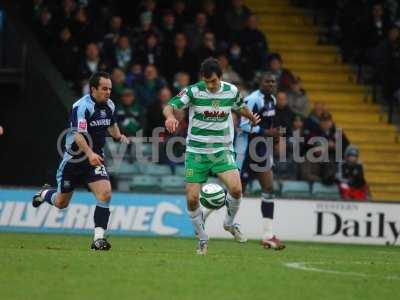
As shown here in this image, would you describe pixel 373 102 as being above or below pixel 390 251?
above

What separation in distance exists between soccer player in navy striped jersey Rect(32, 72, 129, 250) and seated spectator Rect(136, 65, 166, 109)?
685cm

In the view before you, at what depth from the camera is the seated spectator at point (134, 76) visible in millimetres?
21094

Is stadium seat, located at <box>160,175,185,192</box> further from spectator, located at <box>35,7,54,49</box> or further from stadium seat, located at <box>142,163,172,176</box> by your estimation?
spectator, located at <box>35,7,54,49</box>

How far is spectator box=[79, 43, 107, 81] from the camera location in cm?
2084

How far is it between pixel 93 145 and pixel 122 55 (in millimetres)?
7785

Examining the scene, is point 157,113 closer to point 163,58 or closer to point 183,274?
point 163,58

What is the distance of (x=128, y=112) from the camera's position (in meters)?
20.5

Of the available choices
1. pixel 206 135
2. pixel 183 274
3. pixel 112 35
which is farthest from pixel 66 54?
pixel 183 274

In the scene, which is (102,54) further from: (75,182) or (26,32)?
(75,182)

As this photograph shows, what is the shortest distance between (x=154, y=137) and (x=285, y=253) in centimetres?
609

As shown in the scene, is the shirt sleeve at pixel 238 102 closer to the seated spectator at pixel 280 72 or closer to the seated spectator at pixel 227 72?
the seated spectator at pixel 227 72

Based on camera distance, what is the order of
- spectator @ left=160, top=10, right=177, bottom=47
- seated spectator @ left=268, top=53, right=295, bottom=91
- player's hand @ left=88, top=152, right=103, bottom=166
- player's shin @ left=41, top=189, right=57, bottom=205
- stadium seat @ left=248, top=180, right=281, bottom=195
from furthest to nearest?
seated spectator @ left=268, top=53, right=295, bottom=91 → spectator @ left=160, top=10, right=177, bottom=47 → stadium seat @ left=248, top=180, right=281, bottom=195 → player's shin @ left=41, top=189, right=57, bottom=205 → player's hand @ left=88, top=152, right=103, bottom=166

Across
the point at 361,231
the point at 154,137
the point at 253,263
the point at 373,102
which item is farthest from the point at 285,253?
the point at 373,102

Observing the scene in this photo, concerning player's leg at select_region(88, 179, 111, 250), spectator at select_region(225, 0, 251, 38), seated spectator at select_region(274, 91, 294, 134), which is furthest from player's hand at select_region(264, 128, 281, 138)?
spectator at select_region(225, 0, 251, 38)
